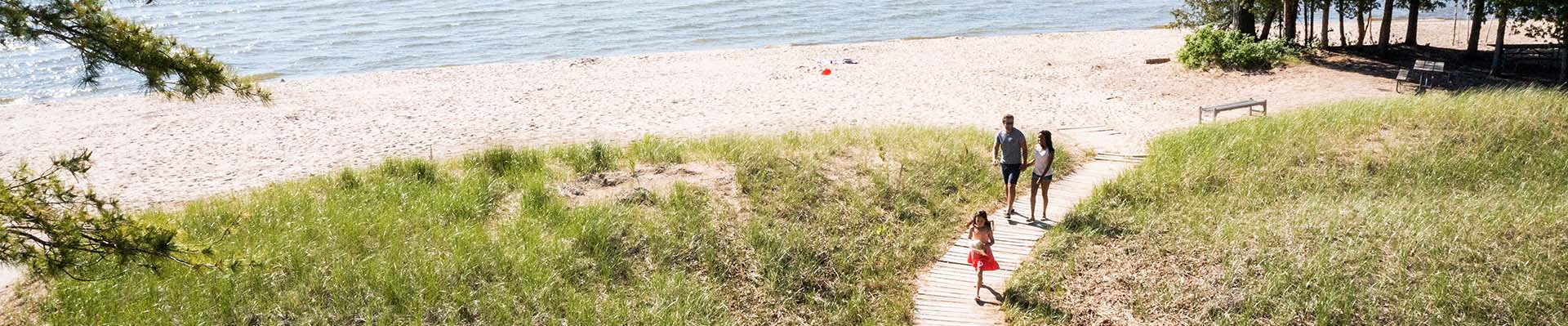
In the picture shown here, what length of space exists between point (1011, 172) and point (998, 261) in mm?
1512

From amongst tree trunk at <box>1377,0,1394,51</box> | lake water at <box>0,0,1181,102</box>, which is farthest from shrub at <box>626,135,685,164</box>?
lake water at <box>0,0,1181,102</box>

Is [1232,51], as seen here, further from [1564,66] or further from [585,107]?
[585,107]

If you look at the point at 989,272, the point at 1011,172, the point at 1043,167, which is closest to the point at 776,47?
the point at 1011,172

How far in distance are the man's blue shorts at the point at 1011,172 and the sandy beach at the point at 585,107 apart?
20.6 feet

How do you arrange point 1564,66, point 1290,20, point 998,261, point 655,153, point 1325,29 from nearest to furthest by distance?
1. point 998,261
2. point 655,153
3. point 1564,66
4. point 1290,20
5. point 1325,29

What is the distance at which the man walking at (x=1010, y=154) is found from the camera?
12.2m

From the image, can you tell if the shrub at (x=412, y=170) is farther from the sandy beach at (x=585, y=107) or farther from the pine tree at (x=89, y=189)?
the pine tree at (x=89, y=189)

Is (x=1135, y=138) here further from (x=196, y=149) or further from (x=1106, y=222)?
(x=196, y=149)

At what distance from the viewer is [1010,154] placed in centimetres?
1237

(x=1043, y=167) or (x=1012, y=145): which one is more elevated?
(x=1012, y=145)

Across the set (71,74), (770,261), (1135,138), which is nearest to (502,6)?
(71,74)

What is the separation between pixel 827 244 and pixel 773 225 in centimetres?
78

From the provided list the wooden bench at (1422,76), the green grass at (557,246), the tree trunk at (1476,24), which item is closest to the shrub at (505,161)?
the green grass at (557,246)

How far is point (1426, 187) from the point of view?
1366 centimetres
